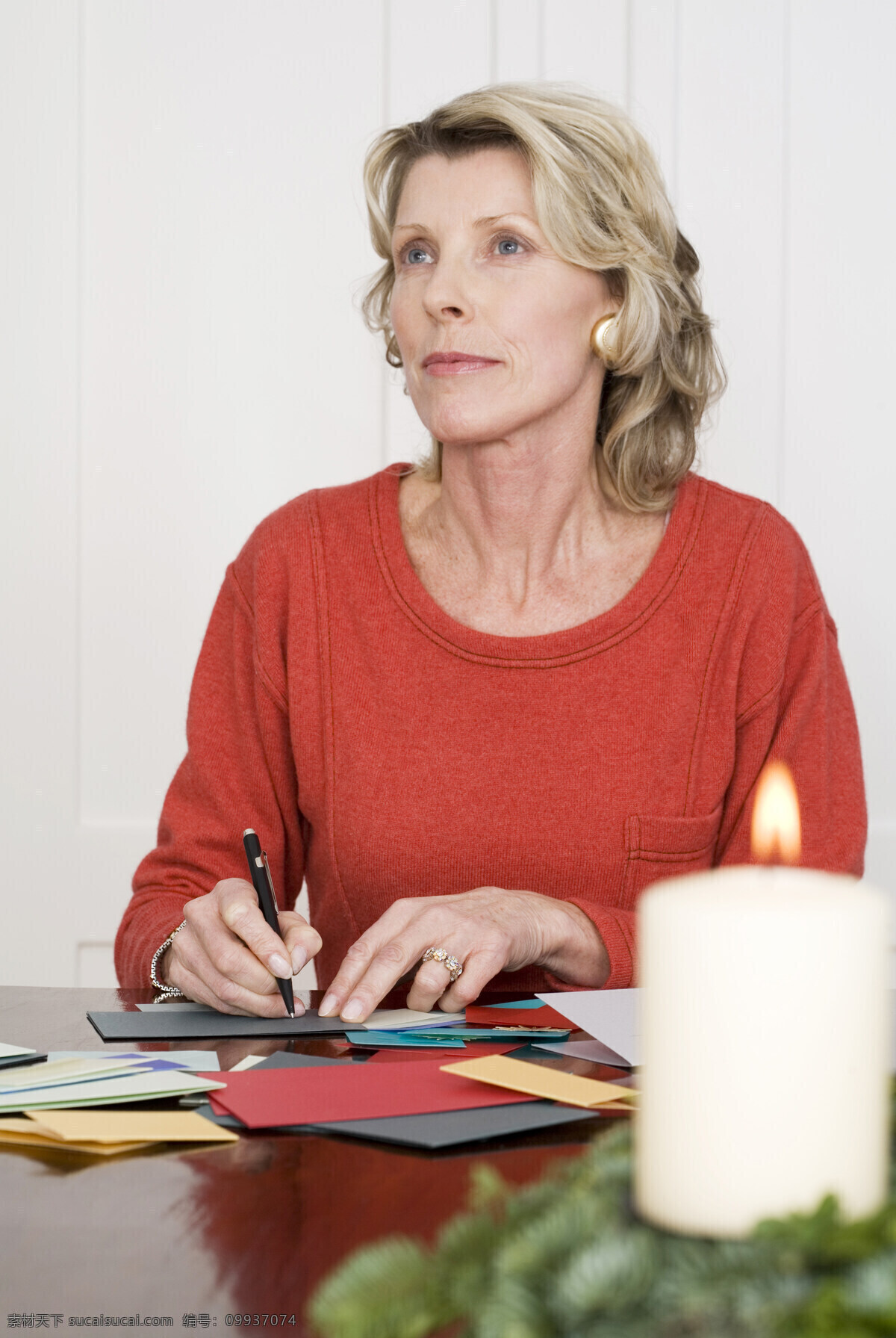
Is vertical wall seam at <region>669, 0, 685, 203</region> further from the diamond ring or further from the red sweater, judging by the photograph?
the diamond ring

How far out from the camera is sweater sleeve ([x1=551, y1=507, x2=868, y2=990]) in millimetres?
1478

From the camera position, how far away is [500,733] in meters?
1.49

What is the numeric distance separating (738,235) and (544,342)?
2.30 feet

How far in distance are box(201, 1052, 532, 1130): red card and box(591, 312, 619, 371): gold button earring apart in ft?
3.30

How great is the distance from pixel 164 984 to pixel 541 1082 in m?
0.50

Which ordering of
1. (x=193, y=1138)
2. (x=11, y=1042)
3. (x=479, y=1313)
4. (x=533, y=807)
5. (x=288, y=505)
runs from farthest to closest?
(x=288, y=505), (x=533, y=807), (x=11, y=1042), (x=193, y=1138), (x=479, y=1313)

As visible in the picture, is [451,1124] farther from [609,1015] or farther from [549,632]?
[549,632]

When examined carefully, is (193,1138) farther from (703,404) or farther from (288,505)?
(703,404)

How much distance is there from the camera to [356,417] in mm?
2133

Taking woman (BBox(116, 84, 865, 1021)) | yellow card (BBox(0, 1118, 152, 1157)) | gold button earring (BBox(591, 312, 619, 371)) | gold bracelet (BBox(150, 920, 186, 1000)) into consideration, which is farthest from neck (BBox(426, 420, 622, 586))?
yellow card (BBox(0, 1118, 152, 1157))

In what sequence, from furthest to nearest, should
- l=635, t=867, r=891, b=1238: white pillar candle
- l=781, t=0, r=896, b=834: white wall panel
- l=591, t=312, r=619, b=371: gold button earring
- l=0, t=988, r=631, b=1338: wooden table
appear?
1. l=781, t=0, r=896, b=834: white wall panel
2. l=591, t=312, r=619, b=371: gold button earring
3. l=0, t=988, r=631, b=1338: wooden table
4. l=635, t=867, r=891, b=1238: white pillar candle

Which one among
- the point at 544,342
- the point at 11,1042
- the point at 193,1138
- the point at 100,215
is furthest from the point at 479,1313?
the point at 100,215

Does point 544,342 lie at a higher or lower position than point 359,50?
lower

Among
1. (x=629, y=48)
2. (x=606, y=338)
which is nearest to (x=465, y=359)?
(x=606, y=338)
